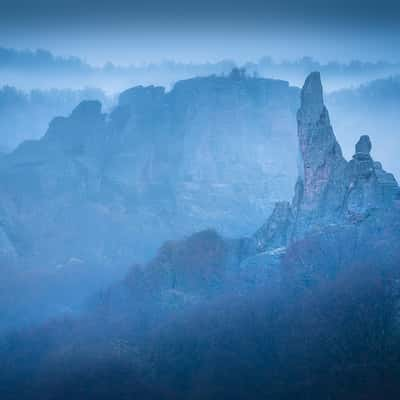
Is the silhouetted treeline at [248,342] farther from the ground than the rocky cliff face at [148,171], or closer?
closer

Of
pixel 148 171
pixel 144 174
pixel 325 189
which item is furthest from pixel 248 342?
pixel 148 171

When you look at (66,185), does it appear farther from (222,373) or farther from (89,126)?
(222,373)

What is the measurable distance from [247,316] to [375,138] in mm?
118185

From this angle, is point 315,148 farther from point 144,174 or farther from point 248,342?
point 144,174

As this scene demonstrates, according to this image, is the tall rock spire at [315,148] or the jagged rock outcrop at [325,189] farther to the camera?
the tall rock spire at [315,148]

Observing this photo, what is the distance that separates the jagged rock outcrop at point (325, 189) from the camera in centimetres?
8638

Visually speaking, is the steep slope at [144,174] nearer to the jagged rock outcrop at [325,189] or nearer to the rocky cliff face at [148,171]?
the rocky cliff face at [148,171]

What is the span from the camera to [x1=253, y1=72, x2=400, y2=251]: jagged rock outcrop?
283 feet

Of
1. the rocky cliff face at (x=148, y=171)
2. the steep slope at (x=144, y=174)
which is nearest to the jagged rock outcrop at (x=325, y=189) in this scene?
the steep slope at (x=144, y=174)

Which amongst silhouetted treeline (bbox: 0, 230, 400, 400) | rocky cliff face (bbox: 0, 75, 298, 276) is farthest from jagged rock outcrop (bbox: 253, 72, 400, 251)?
rocky cliff face (bbox: 0, 75, 298, 276)

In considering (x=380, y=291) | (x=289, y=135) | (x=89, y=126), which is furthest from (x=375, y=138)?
(x=380, y=291)

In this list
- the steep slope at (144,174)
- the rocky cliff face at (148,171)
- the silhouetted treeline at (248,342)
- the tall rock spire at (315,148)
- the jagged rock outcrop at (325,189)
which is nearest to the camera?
the silhouetted treeline at (248,342)

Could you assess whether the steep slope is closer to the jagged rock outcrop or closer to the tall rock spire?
the jagged rock outcrop

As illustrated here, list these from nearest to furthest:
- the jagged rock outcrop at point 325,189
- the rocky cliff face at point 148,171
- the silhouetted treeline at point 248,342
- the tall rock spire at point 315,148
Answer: the silhouetted treeline at point 248,342 → the jagged rock outcrop at point 325,189 → the tall rock spire at point 315,148 → the rocky cliff face at point 148,171
